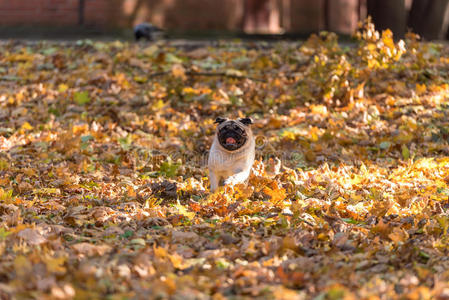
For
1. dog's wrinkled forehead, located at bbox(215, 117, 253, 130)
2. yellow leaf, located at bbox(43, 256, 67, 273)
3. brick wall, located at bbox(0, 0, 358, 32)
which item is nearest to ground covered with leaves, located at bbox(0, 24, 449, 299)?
yellow leaf, located at bbox(43, 256, 67, 273)

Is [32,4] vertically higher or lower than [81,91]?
higher

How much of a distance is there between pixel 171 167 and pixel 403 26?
21.1ft

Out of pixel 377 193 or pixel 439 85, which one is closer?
pixel 377 193

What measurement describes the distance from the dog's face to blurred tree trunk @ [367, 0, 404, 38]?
6709 mm

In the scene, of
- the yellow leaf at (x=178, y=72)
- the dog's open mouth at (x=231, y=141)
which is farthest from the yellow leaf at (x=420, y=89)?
the dog's open mouth at (x=231, y=141)

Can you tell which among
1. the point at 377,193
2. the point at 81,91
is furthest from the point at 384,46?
the point at 81,91

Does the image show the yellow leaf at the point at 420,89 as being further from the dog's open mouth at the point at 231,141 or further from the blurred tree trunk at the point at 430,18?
the dog's open mouth at the point at 231,141

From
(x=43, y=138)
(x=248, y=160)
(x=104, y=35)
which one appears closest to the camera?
(x=248, y=160)

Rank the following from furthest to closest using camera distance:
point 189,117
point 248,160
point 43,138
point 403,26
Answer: point 403,26 → point 189,117 → point 43,138 → point 248,160

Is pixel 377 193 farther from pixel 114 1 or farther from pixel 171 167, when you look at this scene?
pixel 114 1

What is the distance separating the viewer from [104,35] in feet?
42.6

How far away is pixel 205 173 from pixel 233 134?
1475mm

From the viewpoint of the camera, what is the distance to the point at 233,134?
5.37 meters

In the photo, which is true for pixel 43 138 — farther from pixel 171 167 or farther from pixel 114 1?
pixel 114 1
